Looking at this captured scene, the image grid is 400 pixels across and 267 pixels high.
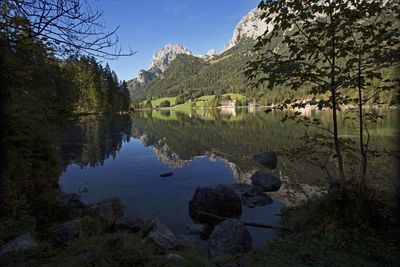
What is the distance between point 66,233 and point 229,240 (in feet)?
16.5

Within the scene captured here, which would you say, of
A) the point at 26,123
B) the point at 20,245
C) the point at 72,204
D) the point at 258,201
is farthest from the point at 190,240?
the point at 26,123

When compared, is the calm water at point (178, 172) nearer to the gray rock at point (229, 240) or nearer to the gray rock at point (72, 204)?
the gray rock at point (229, 240)

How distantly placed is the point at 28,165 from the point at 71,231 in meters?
4.36

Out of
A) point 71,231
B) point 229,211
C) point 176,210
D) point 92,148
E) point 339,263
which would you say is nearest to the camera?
point 339,263

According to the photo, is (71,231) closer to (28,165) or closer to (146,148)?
(28,165)

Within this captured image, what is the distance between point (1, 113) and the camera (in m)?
8.98

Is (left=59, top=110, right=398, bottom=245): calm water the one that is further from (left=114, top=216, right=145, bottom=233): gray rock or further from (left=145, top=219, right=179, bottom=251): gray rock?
(left=145, top=219, right=179, bottom=251): gray rock

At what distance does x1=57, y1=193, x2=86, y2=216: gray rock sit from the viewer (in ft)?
36.2

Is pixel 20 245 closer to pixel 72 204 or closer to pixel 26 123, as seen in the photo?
pixel 26 123

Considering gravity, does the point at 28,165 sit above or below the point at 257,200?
above

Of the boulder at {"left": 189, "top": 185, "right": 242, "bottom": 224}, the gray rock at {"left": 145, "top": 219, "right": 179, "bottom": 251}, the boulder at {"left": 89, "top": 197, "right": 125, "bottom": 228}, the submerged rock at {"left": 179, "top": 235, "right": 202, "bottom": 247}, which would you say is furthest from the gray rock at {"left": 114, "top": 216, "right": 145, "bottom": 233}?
the boulder at {"left": 189, "top": 185, "right": 242, "bottom": 224}

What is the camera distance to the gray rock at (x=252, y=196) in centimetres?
1307

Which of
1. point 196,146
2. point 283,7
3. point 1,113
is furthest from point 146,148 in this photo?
point 283,7

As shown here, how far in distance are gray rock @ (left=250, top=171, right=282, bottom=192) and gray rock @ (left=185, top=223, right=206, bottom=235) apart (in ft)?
18.9
